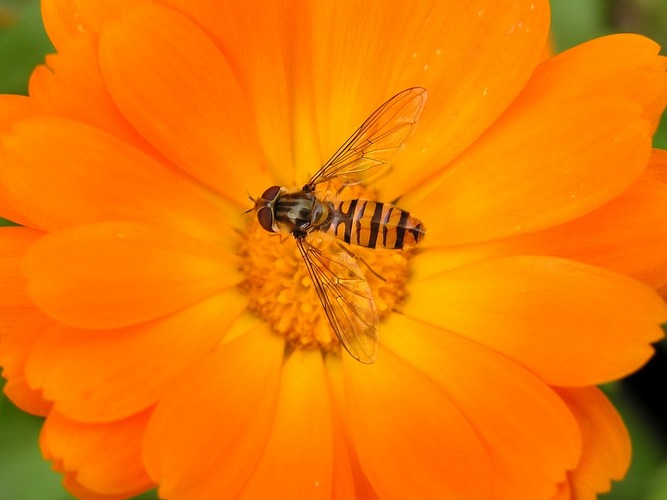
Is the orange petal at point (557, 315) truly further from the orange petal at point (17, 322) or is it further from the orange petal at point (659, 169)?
the orange petal at point (17, 322)

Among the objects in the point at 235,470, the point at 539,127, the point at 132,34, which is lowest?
the point at 235,470

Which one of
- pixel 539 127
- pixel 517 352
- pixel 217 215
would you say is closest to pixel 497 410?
pixel 517 352

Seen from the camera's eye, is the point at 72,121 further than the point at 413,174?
No

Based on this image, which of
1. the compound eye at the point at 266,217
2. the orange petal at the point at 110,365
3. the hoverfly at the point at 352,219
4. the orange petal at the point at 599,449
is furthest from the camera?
the compound eye at the point at 266,217

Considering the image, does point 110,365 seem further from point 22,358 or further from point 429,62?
point 429,62

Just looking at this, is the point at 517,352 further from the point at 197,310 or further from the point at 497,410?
the point at 197,310

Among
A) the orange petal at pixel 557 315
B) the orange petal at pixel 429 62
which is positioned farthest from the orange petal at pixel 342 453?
the orange petal at pixel 429 62

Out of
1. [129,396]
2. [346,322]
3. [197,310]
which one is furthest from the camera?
[197,310]
